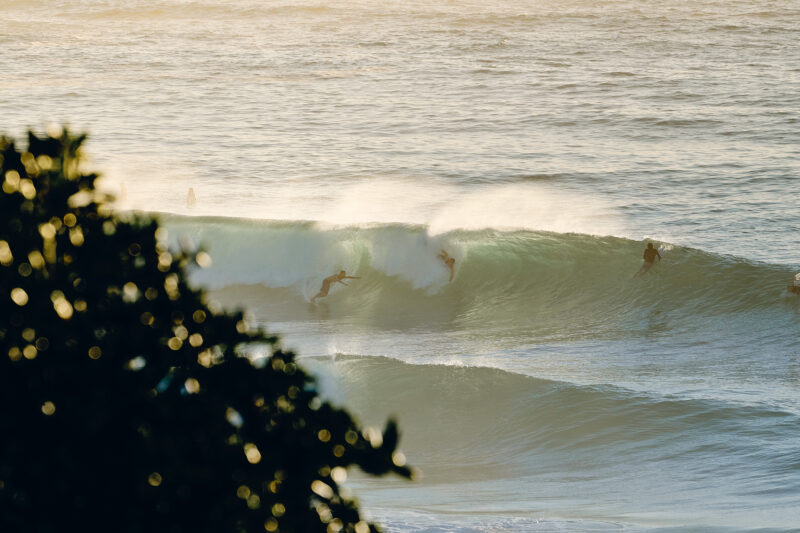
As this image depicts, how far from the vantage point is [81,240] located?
103 inches

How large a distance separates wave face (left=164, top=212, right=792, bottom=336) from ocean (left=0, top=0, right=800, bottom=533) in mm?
77

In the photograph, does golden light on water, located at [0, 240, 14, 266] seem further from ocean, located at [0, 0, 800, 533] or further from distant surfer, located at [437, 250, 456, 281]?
distant surfer, located at [437, 250, 456, 281]

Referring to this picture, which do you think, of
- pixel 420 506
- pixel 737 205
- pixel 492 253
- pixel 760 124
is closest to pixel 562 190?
pixel 737 205

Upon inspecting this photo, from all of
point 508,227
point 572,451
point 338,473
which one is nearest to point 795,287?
point 508,227

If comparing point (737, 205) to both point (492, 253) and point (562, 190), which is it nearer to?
point (562, 190)

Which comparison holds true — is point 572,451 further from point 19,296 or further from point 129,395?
point 19,296

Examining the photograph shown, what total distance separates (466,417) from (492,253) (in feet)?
34.2

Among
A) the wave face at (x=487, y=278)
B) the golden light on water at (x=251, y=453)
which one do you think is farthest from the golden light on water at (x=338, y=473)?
the wave face at (x=487, y=278)

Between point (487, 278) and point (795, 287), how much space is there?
237 inches

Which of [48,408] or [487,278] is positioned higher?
[48,408]

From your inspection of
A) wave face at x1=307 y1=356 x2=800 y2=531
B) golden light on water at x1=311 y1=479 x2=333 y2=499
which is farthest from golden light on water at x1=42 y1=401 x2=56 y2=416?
wave face at x1=307 y1=356 x2=800 y2=531

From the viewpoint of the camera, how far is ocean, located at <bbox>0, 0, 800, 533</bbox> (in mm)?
11516

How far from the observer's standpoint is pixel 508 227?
25.4 m

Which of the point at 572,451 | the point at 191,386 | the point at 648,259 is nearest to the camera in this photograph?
the point at 191,386
